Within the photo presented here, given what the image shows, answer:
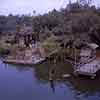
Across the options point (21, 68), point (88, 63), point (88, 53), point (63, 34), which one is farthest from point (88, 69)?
point (63, 34)

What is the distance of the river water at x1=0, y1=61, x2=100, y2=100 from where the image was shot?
998cm

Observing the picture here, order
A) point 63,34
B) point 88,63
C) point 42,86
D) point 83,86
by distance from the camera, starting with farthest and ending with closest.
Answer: point 63,34 < point 88,63 < point 42,86 < point 83,86

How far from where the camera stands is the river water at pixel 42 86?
9.98m

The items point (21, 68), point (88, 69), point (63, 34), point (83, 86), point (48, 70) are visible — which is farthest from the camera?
point (63, 34)

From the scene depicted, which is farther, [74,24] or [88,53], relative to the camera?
[74,24]

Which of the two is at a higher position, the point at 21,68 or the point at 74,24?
the point at 74,24

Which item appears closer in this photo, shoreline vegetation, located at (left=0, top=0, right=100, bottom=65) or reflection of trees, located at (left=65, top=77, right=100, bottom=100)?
reflection of trees, located at (left=65, top=77, right=100, bottom=100)

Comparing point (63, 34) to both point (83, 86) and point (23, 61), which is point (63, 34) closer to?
point (23, 61)

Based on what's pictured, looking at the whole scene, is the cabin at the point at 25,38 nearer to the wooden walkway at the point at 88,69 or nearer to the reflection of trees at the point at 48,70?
the reflection of trees at the point at 48,70

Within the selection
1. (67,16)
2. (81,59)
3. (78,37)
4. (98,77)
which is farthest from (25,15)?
(98,77)

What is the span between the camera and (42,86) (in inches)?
446

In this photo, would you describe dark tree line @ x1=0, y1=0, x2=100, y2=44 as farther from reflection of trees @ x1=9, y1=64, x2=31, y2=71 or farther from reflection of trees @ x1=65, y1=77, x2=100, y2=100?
reflection of trees @ x1=65, y1=77, x2=100, y2=100

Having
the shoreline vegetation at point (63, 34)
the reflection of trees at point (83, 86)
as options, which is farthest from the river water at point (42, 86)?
the shoreline vegetation at point (63, 34)

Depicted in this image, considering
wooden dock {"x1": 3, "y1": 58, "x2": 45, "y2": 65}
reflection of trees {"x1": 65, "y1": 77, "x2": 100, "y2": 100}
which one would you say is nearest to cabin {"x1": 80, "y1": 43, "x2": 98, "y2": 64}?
wooden dock {"x1": 3, "y1": 58, "x2": 45, "y2": 65}
